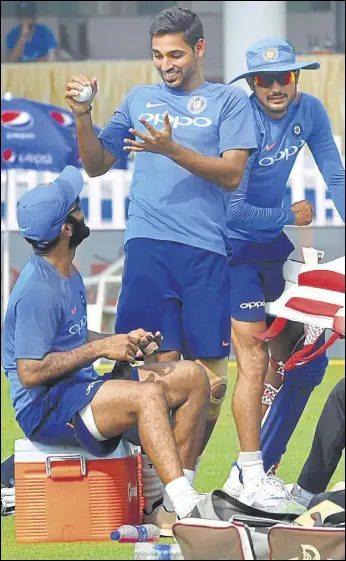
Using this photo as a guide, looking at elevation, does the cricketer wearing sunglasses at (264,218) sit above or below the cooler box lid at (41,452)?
above

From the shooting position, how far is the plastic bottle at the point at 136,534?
4918mm

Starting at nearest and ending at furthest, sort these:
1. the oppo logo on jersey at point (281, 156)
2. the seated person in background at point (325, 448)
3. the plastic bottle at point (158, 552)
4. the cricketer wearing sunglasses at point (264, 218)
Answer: the plastic bottle at point (158, 552)
the seated person in background at point (325, 448)
the cricketer wearing sunglasses at point (264, 218)
the oppo logo on jersey at point (281, 156)

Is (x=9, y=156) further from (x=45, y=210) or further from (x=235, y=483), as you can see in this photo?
(x=45, y=210)

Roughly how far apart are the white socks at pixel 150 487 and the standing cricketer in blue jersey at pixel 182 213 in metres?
0.43

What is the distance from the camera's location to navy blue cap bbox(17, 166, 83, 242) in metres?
5.17

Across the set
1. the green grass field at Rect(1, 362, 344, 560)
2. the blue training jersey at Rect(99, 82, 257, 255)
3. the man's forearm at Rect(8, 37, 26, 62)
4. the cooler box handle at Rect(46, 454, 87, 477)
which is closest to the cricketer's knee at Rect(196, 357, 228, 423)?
the blue training jersey at Rect(99, 82, 257, 255)

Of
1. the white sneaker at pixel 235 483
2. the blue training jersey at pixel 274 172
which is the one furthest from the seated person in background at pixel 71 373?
the blue training jersey at pixel 274 172

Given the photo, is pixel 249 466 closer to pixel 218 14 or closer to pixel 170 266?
pixel 170 266

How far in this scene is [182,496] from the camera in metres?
4.70

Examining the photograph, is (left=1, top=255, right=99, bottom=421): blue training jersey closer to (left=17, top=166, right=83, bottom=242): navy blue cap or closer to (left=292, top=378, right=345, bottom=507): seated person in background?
(left=17, top=166, right=83, bottom=242): navy blue cap

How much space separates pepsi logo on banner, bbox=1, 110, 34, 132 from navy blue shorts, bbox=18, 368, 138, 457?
7310mm

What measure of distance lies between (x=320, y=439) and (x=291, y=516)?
1.50 ft

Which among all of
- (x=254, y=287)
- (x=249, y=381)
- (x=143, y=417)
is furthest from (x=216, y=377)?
(x=143, y=417)

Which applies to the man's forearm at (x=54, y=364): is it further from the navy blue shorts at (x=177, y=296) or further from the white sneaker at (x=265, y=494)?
the white sneaker at (x=265, y=494)
